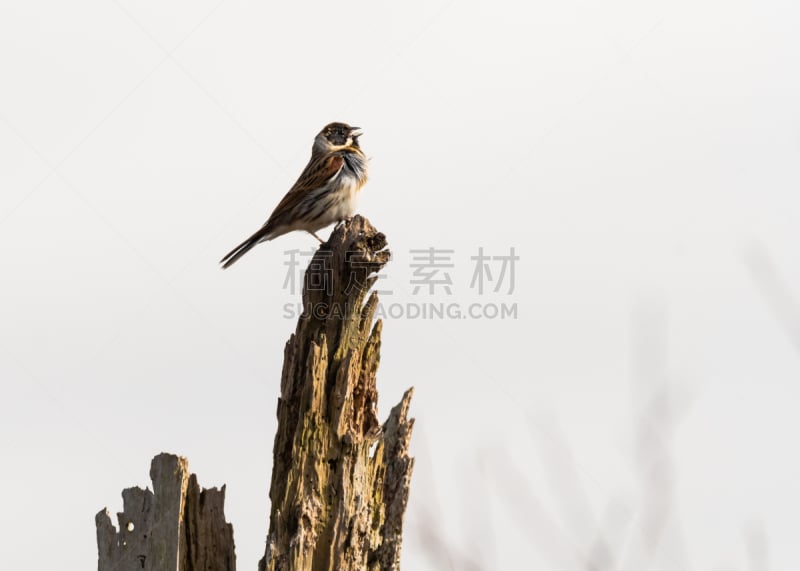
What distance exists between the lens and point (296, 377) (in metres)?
5.48

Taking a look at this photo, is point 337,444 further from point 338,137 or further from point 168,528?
point 338,137

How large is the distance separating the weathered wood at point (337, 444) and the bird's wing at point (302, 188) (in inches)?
150

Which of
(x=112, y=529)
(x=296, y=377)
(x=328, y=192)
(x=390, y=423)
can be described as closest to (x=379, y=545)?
(x=390, y=423)

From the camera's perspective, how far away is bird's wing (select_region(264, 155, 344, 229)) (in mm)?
9547

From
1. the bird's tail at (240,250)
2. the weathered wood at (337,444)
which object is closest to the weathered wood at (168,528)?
the weathered wood at (337,444)

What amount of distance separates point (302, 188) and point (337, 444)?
4.65 metres

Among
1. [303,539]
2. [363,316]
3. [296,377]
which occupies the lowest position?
[303,539]

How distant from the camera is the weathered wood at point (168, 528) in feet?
16.6

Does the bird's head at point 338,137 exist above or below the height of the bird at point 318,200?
above

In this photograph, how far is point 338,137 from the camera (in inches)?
414

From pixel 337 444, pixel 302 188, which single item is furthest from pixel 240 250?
pixel 337 444

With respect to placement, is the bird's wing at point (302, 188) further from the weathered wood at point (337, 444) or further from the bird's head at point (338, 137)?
the weathered wood at point (337, 444)

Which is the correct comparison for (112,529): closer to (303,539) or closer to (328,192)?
(303,539)

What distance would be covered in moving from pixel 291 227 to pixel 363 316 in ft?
13.5
